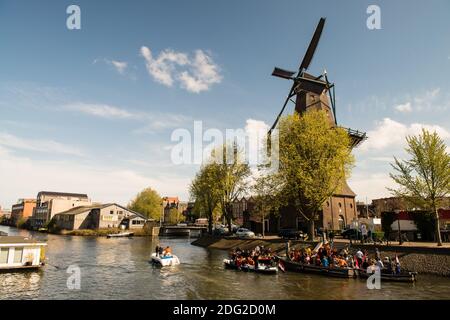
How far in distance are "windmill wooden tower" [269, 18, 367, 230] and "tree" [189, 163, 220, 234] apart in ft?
45.0

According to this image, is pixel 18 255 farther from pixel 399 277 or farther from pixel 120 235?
pixel 120 235

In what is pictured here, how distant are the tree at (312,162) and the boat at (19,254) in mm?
28828

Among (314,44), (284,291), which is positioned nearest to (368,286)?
(284,291)

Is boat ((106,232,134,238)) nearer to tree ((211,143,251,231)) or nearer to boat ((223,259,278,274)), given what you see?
tree ((211,143,251,231))

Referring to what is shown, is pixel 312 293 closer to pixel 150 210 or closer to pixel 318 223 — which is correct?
pixel 318 223

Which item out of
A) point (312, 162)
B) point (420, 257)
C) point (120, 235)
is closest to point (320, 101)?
point (312, 162)

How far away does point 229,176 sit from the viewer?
59.1 metres

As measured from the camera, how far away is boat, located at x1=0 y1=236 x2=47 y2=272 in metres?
29.8

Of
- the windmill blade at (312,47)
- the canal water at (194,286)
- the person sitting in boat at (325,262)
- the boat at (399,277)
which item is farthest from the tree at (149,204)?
the boat at (399,277)

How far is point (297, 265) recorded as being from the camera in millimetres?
31766

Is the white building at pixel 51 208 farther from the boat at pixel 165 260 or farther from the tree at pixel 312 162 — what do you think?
the tree at pixel 312 162

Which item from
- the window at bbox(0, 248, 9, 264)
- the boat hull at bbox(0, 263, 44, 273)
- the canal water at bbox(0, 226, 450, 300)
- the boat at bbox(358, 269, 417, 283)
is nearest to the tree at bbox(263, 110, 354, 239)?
the canal water at bbox(0, 226, 450, 300)

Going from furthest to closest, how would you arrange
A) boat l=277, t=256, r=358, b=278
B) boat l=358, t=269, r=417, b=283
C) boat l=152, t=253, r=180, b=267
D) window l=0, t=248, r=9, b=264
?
boat l=152, t=253, r=180, b=267, window l=0, t=248, r=9, b=264, boat l=277, t=256, r=358, b=278, boat l=358, t=269, r=417, b=283

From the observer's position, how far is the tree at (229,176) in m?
59.1
